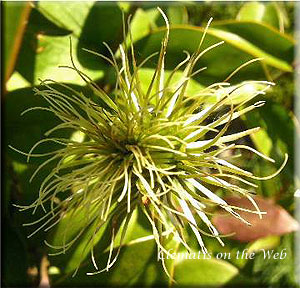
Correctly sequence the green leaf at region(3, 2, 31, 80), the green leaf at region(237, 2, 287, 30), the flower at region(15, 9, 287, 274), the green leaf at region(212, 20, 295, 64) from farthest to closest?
the green leaf at region(237, 2, 287, 30)
the green leaf at region(212, 20, 295, 64)
the green leaf at region(3, 2, 31, 80)
the flower at region(15, 9, 287, 274)

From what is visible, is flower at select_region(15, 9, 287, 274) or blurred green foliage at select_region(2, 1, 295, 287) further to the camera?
blurred green foliage at select_region(2, 1, 295, 287)

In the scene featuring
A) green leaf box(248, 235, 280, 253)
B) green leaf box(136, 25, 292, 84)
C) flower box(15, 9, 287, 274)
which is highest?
green leaf box(136, 25, 292, 84)

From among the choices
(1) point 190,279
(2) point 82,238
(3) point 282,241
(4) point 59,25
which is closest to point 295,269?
(3) point 282,241

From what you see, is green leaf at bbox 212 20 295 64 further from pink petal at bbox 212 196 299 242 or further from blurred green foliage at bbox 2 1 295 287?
pink petal at bbox 212 196 299 242

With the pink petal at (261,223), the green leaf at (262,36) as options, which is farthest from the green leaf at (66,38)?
the pink petal at (261,223)

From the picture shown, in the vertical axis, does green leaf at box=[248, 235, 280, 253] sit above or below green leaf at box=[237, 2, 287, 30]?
below

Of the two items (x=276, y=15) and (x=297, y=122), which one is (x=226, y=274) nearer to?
(x=297, y=122)

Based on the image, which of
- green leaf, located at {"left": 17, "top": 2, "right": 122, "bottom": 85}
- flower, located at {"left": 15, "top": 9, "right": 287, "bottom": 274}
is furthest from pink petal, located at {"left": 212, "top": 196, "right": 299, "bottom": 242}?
green leaf, located at {"left": 17, "top": 2, "right": 122, "bottom": 85}

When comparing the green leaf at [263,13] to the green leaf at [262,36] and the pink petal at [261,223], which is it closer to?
the green leaf at [262,36]

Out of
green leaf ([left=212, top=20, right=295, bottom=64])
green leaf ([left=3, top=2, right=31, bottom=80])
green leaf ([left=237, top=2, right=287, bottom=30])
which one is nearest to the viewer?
green leaf ([left=3, top=2, right=31, bottom=80])
